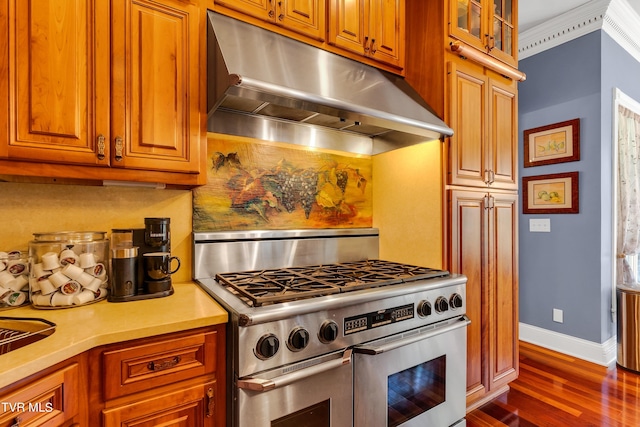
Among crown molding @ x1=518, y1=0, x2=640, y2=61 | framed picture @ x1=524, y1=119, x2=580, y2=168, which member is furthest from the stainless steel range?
crown molding @ x1=518, y1=0, x2=640, y2=61

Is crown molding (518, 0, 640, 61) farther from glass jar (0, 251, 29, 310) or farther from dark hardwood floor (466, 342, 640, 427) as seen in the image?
glass jar (0, 251, 29, 310)

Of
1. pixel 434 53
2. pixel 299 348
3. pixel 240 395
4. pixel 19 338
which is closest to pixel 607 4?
pixel 434 53

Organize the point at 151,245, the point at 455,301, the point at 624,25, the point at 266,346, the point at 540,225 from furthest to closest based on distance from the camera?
the point at 540,225 → the point at 624,25 → the point at 455,301 → the point at 151,245 → the point at 266,346

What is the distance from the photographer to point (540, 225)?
312 cm

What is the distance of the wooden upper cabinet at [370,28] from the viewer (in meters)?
1.73

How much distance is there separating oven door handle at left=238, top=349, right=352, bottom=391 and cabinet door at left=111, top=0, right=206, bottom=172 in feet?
2.82

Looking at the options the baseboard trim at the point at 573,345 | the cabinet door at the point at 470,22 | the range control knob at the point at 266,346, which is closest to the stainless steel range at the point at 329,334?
the range control knob at the point at 266,346

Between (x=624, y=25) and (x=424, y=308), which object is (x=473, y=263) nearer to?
(x=424, y=308)

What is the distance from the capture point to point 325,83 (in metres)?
1.51

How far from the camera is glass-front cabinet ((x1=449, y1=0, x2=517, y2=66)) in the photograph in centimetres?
193

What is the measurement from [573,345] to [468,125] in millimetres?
2333

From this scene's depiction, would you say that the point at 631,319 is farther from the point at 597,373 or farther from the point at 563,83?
the point at 563,83

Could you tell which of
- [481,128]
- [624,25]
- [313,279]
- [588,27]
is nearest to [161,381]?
[313,279]

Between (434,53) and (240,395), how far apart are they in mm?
1953
